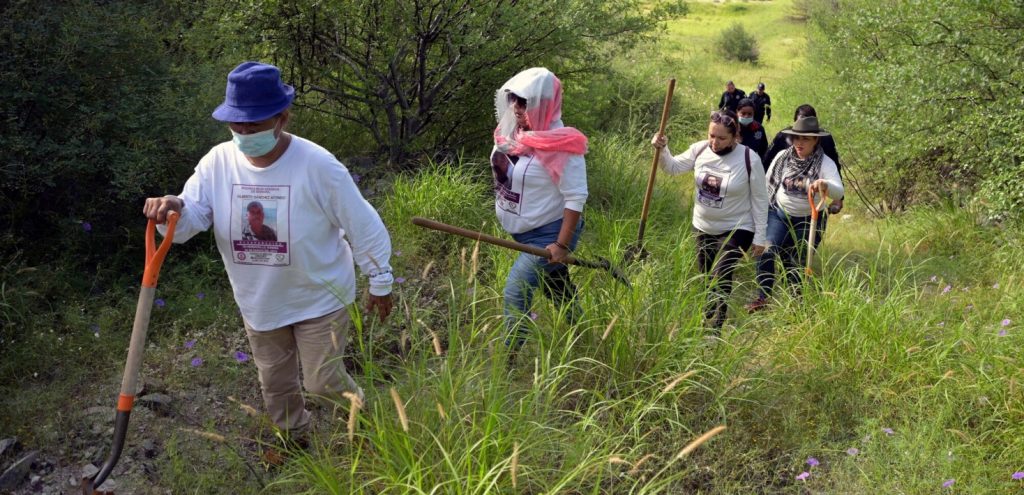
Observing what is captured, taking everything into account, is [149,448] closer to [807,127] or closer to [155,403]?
[155,403]

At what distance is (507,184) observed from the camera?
13.5 feet

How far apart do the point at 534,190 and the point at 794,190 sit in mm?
2178

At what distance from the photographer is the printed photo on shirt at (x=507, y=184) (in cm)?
408

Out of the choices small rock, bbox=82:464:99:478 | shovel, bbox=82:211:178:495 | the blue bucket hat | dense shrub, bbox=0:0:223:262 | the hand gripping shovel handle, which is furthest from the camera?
dense shrub, bbox=0:0:223:262

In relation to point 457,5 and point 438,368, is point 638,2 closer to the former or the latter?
point 457,5

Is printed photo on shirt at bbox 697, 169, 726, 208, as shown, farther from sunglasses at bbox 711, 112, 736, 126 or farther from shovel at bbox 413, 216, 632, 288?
shovel at bbox 413, 216, 632, 288

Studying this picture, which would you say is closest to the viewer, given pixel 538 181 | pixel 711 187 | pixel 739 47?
pixel 538 181

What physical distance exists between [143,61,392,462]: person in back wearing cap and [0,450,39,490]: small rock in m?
1.16

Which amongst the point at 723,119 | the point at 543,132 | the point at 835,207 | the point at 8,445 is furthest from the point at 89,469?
the point at 835,207

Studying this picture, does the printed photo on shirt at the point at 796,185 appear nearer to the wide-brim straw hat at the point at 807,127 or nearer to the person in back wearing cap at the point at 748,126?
the wide-brim straw hat at the point at 807,127

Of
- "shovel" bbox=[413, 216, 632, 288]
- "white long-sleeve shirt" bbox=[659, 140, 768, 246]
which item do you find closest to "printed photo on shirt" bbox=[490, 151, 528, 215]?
"shovel" bbox=[413, 216, 632, 288]

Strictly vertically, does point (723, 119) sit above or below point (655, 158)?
above

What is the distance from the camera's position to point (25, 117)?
490cm

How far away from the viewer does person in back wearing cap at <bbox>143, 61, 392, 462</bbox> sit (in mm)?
3016
